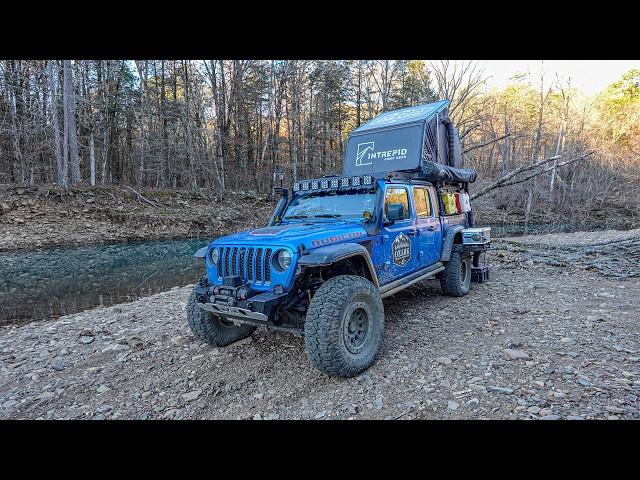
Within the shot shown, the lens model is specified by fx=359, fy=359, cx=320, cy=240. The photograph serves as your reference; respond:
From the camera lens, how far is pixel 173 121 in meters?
26.0

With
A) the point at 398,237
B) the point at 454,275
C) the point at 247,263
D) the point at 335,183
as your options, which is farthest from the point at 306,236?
the point at 454,275

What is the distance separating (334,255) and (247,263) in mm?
943

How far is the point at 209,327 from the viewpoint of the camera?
14.1ft

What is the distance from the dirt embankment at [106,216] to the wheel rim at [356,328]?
1547 centimetres

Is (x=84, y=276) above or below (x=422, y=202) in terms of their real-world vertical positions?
below

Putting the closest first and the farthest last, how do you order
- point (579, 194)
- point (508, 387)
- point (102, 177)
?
point (508, 387)
point (579, 194)
point (102, 177)

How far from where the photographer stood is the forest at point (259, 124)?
766 inches

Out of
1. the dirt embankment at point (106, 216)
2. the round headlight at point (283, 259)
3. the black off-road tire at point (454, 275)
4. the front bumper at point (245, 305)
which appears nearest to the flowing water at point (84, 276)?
the dirt embankment at point (106, 216)

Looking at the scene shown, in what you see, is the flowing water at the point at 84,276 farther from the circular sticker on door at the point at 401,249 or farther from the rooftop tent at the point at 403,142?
the circular sticker on door at the point at 401,249

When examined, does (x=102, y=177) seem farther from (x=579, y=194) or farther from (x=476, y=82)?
(x=579, y=194)

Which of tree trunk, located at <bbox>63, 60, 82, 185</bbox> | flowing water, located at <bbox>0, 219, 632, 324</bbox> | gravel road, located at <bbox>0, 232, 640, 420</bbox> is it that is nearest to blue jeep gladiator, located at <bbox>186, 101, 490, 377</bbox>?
gravel road, located at <bbox>0, 232, 640, 420</bbox>

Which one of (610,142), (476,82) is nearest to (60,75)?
(476,82)

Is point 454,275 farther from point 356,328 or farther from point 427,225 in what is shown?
point 356,328

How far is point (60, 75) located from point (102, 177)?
21.7 ft
